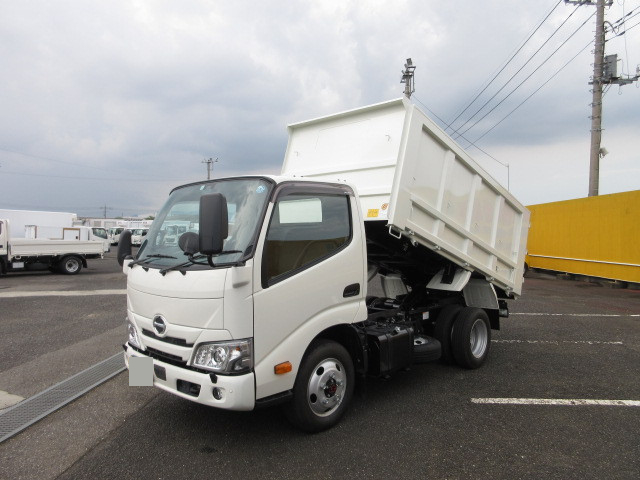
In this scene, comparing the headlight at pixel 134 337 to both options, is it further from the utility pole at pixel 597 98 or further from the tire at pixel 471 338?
the utility pole at pixel 597 98

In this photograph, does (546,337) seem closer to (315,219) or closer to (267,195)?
(315,219)

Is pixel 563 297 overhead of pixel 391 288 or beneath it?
beneath

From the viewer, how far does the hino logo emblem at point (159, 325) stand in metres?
3.13

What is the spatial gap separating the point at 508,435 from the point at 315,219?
2.41m

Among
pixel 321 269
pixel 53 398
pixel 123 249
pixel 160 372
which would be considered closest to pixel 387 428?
pixel 321 269

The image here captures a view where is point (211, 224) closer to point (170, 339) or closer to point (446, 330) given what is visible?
point (170, 339)

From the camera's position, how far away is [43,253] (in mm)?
15234

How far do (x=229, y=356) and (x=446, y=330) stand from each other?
307 cm

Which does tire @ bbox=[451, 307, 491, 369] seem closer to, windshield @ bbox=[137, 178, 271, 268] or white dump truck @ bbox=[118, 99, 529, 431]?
white dump truck @ bbox=[118, 99, 529, 431]

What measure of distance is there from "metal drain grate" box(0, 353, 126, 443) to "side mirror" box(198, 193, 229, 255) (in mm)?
2562

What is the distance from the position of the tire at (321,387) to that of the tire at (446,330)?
5.89ft

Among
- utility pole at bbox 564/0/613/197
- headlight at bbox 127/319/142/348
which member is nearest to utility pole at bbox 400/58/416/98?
utility pole at bbox 564/0/613/197

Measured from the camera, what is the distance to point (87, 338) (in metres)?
6.55

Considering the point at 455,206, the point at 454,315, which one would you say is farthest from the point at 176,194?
the point at 454,315
